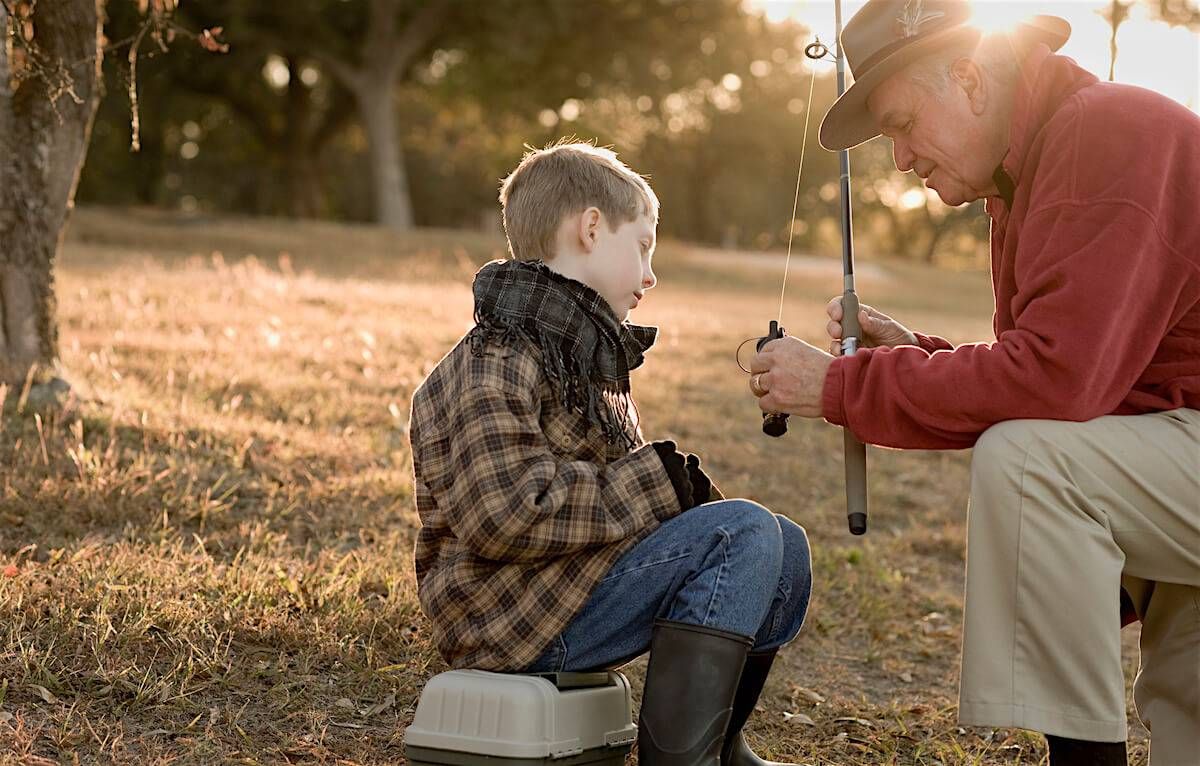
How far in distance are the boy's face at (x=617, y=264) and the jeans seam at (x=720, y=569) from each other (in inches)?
21.3

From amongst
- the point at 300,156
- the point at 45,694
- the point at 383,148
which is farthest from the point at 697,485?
the point at 300,156

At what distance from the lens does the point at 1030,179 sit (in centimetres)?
283

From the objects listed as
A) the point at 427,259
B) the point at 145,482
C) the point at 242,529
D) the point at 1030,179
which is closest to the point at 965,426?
the point at 1030,179

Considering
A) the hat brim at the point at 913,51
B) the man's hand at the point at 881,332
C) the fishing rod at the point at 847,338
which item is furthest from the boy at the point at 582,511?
the man's hand at the point at 881,332

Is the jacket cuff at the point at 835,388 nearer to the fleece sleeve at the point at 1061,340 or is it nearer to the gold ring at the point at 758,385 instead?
the fleece sleeve at the point at 1061,340

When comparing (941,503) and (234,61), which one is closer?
(941,503)

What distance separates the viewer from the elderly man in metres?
2.57

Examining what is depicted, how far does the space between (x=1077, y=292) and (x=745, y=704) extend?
45.4 inches

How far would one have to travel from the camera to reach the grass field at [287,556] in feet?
10.3

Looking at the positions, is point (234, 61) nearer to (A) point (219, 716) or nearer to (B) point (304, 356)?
(B) point (304, 356)

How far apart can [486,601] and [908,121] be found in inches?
56.3

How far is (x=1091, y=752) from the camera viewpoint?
2.55 metres

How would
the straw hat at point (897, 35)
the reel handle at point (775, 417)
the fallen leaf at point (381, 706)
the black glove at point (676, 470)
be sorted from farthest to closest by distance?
the fallen leaf at point (381, 706)
the reel handle at point (775, 417)
the straw hat at point (897, 35)
the black glove at point (676, 470)

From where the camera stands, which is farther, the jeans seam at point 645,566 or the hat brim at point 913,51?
the hat brim at point 913,51
